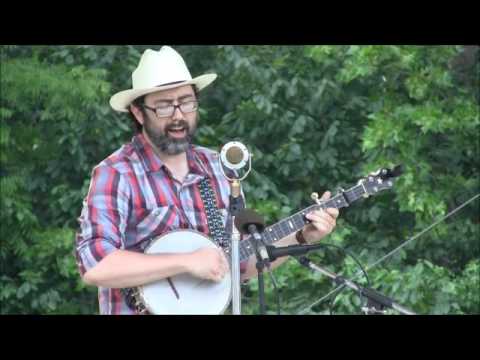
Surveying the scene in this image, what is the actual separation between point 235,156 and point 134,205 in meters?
0.54

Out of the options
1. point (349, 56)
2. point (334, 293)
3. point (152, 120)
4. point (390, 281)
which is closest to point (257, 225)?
point (334, 293)

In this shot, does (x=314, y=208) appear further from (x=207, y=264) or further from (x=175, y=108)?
(x=175, y=108)

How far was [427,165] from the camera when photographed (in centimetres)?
813

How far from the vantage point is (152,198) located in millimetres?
4160

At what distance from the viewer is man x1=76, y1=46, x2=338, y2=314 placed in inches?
159

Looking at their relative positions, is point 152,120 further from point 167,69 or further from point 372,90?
point 372,90

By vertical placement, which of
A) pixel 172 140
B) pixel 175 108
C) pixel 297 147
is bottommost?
pixel 172 140

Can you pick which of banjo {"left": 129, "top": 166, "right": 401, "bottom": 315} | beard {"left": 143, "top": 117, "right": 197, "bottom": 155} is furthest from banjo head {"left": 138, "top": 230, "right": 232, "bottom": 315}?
beard {"left": 143, "top": 117, "right": 197, "bottom": 155}

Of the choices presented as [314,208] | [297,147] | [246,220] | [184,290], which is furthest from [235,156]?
[297,147]

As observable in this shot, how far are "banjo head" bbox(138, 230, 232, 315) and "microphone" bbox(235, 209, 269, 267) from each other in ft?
1.80

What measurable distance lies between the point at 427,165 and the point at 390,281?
0.91m

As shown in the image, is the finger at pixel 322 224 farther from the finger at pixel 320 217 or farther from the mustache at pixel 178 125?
the mustache at pixel 178 125

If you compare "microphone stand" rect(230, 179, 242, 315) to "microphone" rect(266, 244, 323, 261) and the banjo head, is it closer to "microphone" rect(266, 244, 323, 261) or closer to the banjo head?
"microphone" rect(266, 244, 323, 261)

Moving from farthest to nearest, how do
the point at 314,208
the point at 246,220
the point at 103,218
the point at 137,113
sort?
the point at 137,113, the point at 314,208, the point at 103,218, the point at 246,220
